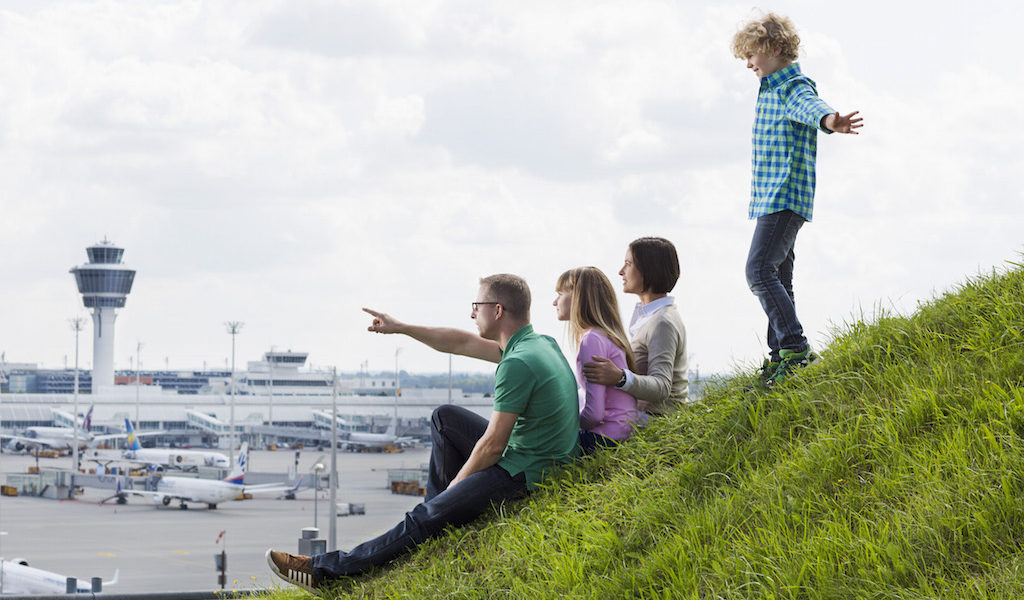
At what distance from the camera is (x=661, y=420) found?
4.82 m

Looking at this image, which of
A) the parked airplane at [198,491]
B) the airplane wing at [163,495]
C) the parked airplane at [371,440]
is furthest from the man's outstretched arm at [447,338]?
the parked airplane at [371,440]

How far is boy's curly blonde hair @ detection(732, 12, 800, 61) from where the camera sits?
459 centimetres

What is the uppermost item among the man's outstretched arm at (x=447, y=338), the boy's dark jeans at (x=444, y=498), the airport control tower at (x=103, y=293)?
the airport control tower at (x=103, y=293)

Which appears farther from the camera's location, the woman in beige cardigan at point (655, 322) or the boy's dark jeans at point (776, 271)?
the woman in beige cardigan at point (655, 322)

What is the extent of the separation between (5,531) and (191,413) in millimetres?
45214

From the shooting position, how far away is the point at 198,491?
4025cm

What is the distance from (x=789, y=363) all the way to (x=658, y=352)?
0.70 meters

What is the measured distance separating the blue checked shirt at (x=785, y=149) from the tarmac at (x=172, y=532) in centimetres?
1553

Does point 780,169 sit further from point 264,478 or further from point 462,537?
point 264,478

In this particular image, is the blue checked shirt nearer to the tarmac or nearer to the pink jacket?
the pink jacket

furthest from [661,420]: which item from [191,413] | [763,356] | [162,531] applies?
[191,413]

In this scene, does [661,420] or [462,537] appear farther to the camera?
[661,420]

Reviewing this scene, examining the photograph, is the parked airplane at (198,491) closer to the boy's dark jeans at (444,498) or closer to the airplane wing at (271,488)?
the airplane wing at (271,488)

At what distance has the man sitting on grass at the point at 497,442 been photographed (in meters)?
4.21
